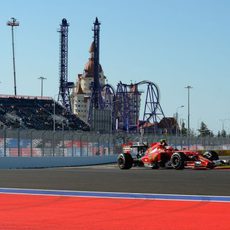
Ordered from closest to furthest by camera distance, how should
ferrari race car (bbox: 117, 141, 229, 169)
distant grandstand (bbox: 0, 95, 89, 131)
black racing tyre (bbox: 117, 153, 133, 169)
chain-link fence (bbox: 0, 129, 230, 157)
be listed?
1. ferrari race car (bbox: 117, 141, 229, 169)
2. black racing tyre (bbox: 117, 153, 133, 169)
3. chain-link fence (bbox: 0, 129, 230, 157)
4. distant grandstand (bbox: 0, 95, 89, 131)

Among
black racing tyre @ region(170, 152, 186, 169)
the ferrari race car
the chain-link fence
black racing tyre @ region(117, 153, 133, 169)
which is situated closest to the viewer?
black racing tyre @ region(170, 152, 186, 169)

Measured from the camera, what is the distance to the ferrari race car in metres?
25.9

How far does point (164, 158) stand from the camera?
2711 cm

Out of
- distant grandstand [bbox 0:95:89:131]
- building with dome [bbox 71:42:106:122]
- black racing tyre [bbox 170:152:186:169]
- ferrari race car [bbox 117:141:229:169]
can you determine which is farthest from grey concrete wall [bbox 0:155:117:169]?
building with dome [bbox 71:42:106:122]

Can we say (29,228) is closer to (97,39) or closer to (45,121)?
(45,121)

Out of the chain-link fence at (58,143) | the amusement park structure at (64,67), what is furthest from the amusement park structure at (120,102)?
the chain-link fence at (58,143)

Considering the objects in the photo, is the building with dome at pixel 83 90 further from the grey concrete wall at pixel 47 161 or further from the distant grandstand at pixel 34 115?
the grey concrete wall at pixel 47 161

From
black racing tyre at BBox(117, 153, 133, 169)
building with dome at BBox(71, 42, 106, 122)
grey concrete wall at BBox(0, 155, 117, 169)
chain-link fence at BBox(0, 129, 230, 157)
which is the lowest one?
grey concrete wall at BBox(0, 155, 117, 169)

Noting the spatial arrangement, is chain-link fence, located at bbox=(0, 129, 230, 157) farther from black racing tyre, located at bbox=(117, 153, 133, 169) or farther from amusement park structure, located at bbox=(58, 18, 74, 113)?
amusement park structure, located at bbox=(58, 18, 74, 113)

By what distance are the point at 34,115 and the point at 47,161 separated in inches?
2103

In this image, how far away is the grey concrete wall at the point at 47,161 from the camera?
32562mm

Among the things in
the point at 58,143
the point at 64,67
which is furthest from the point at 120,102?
the point at 58,143

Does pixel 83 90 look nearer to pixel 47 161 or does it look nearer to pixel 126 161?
pixel 47 161

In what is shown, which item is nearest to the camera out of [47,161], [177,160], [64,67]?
[177,160]
